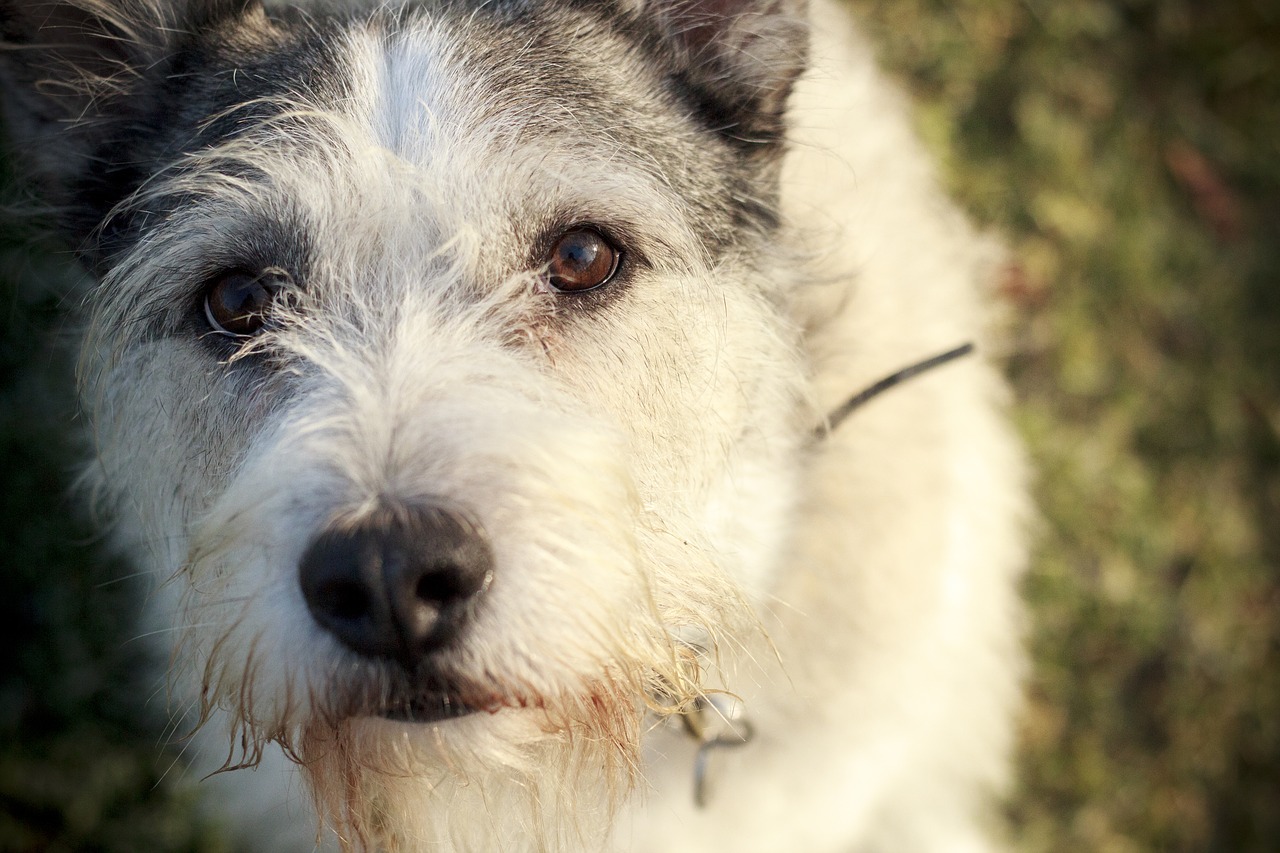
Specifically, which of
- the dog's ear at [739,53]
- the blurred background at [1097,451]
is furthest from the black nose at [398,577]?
the blurred background at [1097,451]

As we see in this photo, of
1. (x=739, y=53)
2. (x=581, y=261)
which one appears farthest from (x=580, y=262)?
(x=739, y=53)

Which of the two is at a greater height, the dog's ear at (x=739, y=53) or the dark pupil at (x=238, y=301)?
the dog's ear at (x=739, y=53)

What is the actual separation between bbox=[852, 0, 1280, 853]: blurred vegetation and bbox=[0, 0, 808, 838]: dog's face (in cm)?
241

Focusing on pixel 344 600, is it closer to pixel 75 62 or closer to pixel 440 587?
pixel 440 587

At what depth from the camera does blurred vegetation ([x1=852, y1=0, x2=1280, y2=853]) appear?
3.95 m

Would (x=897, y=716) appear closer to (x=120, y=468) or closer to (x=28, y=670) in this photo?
(x=120, y=468)

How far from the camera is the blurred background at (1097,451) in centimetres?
378

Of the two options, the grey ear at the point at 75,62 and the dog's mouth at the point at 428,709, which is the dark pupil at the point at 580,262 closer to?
the dog's mouth at the point at 428,709

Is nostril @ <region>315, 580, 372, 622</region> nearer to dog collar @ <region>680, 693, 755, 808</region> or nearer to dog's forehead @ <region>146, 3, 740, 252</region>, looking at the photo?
dog's forehead @ <region>146, 3, 740, 252</region>

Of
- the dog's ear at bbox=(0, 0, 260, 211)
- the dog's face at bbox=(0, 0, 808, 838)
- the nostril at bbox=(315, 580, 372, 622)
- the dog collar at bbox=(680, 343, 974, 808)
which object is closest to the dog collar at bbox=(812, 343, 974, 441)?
the dog collar at bbox=(680, 343, 974, 808)

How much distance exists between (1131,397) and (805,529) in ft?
8.22

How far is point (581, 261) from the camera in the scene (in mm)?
1908

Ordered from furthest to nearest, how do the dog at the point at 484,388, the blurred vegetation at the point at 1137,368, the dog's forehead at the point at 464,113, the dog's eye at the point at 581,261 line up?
the blurred vegetation at the point at 1137,368 < the dog's eye at the point at 581,261 < the dog's forehead at the point at 464,113 < the dog at the point at 484,388

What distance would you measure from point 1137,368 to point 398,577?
152 inches
